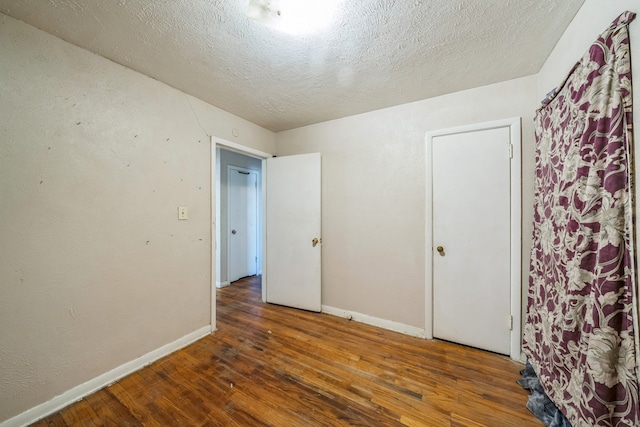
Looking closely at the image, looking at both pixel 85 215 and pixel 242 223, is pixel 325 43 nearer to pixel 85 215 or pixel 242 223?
pixel 85 215

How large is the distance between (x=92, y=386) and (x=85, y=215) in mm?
1130

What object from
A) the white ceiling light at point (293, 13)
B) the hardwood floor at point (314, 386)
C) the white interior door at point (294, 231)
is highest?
the white ceiling light at point (293, 13)

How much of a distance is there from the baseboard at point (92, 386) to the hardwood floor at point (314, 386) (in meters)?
0.05

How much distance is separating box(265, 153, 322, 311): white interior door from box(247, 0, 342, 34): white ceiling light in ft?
4.67

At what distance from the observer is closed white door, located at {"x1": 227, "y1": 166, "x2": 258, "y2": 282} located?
3.83m

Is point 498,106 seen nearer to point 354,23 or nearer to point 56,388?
point 354,23

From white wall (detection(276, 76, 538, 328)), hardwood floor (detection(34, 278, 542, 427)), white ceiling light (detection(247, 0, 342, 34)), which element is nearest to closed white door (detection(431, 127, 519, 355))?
white wall (detection(276, 76, 538, 328))

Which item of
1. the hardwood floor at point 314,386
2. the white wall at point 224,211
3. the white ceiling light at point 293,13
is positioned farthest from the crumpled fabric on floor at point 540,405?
the white wall at point 224,211

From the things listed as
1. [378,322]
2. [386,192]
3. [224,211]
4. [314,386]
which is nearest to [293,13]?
[386,192]

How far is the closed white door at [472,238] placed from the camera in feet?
5.89

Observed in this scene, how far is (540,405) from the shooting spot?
1.29 metres

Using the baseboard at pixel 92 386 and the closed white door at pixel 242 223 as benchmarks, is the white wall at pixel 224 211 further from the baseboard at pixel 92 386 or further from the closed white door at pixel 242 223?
the baseboard at pixel 92 386

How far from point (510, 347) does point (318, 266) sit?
1810 millimetres

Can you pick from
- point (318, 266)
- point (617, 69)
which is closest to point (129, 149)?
point (318, 266)
